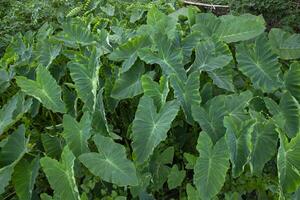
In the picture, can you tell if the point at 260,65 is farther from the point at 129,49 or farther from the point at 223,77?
the point at 129,49

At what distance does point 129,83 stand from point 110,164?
624 millimetres

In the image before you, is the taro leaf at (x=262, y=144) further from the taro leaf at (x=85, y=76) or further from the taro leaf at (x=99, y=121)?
the taro leaf at (x=85, y=76)

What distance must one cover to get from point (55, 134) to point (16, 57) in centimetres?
63

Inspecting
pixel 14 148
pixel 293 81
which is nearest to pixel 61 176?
pixel 14 148

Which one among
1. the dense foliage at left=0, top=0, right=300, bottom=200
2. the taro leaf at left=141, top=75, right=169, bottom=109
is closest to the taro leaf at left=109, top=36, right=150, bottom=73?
the dense foliage at left=0, top=0, right=300, bottom=200

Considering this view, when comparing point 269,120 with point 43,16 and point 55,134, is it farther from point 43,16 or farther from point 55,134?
point 43,16

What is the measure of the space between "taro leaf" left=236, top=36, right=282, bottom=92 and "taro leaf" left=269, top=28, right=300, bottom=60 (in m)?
0.27

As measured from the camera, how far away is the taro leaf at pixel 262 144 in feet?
6.02

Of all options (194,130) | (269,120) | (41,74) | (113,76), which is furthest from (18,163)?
(269,120)

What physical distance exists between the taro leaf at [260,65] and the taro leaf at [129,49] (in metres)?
0.52

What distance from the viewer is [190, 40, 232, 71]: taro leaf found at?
2.17 metres

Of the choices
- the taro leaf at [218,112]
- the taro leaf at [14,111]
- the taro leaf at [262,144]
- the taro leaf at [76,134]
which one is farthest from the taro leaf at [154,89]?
the taro leaf at [14,111]

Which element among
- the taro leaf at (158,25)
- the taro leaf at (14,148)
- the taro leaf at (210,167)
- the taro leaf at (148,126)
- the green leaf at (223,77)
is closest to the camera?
the taro leaf at (210,167)

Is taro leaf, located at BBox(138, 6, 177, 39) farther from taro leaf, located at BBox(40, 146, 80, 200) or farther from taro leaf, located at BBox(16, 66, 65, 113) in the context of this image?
taro leaf, located at BBox(40, 146, 80, 200)
